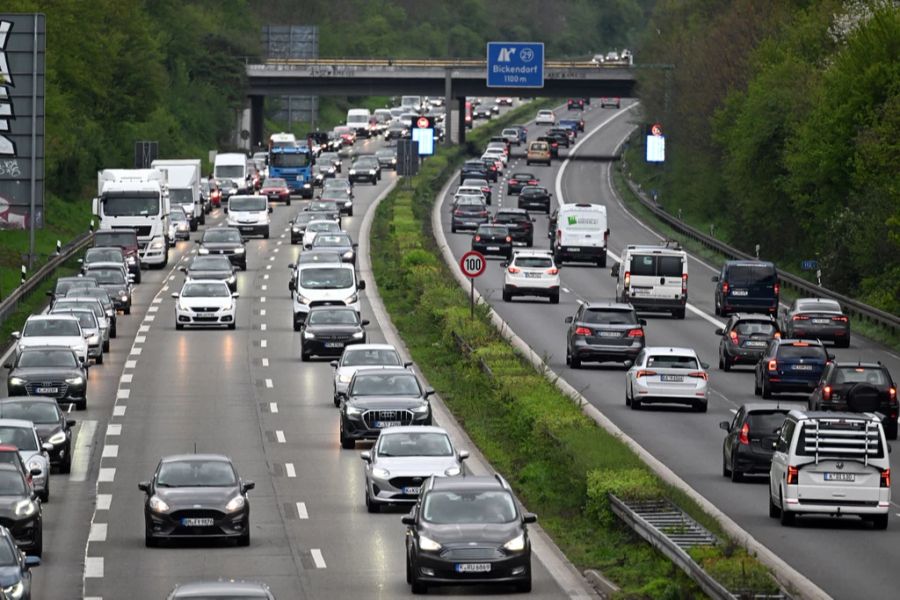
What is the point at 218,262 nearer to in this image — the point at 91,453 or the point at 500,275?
the point at 500,275

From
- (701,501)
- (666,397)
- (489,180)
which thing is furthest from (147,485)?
(489,180)

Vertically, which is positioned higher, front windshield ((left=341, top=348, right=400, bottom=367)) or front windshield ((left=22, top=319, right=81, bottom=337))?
front windshield ((left=22, top=319, right=81, bottom=337))

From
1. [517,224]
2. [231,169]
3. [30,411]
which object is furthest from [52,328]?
[231,169]

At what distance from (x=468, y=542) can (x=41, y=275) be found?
45.8 m

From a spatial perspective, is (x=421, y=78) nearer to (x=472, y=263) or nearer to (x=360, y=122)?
(x=360, y=122)

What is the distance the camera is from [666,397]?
1665 inches

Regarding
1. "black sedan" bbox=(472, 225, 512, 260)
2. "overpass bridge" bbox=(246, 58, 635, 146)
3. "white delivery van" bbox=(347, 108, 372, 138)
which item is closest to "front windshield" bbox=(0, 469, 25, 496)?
"black sedan" bbox=(472, 225, 512, 260)

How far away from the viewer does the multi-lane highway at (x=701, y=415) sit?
84.4 ft

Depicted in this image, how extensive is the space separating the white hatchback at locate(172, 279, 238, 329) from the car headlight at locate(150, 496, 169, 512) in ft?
101

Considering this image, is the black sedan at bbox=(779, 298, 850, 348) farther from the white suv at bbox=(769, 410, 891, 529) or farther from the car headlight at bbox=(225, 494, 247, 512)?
the car headlight at bbox=(225, 494, 247, 512)

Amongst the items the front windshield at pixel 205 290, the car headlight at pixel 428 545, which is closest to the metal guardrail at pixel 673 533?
the car headlight at pixel 428 545

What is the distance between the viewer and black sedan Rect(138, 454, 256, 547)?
89.8 feet

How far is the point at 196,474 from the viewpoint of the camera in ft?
91.7

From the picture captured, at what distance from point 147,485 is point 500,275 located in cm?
4723
